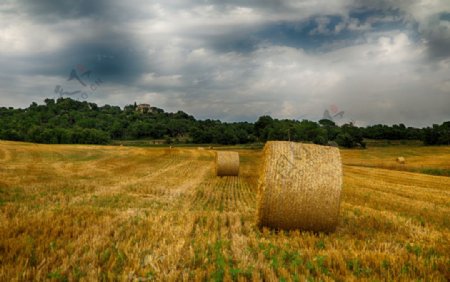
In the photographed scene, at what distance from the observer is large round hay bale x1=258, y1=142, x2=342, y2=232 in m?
7.55

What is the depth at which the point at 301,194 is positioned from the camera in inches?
299

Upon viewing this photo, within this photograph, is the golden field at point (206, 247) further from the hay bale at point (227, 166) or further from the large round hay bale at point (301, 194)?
the hay bale at point (227, 166)

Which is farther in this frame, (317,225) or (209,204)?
(209,204)

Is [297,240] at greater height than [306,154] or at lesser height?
lesser

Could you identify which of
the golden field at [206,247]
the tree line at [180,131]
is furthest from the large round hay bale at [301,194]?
the tree line at [180,131]

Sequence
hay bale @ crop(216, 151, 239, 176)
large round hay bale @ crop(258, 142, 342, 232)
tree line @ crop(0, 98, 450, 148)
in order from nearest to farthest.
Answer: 1. large round hay bale @ crop(258, 142, 342, 232)
2. hay bale @ crop(216, 151, 239, 176)
3. tree line @ crop(0, 98, 450, 148)

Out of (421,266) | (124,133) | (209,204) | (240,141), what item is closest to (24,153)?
(209,204)

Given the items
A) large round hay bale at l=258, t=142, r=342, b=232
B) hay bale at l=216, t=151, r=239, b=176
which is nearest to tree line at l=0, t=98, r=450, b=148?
hay bale at l=216, t=151, r=239, b=176

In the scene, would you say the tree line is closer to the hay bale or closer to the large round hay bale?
the hay bale

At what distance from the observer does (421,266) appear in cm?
495

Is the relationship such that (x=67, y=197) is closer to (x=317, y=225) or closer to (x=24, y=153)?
(x=317, y=225)

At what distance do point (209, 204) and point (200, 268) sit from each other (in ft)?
23.5

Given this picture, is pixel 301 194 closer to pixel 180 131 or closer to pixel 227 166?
pixel 227 166

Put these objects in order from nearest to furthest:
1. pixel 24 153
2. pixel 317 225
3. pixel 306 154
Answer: pixel 317 225
pixel 306 154
pixel 24 153
